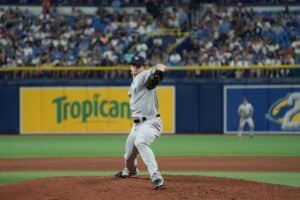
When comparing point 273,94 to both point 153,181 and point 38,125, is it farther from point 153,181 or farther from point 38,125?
point 153,181

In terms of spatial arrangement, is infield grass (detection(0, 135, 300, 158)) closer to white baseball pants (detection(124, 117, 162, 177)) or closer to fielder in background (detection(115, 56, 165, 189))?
white baseball pants (detection(124, 117, 162, 177))

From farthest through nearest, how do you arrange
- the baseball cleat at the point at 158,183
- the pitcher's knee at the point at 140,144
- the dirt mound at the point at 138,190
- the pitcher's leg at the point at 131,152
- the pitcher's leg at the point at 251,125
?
the pitcher's leg at the point at 251,125 → the pitcher's leg at the point at 131,152 → the pitcher's knee at the point at 140,144 → the baseball cleat at the point at 158,183 → the dirt mound at the point at 138,190

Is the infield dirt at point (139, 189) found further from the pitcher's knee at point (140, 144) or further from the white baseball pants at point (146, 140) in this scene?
the pitcher's knee at point (140, 144)

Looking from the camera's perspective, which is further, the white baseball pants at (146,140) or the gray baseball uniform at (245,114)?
the gray baseball uniform at (245,114)

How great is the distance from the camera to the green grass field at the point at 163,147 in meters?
17.9

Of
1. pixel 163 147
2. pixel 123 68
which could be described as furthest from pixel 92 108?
pixel 163 147

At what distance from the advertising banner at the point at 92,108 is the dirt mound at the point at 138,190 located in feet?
49.1

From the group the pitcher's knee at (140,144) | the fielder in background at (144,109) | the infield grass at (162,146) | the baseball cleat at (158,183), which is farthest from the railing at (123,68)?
the baseball cleat at (158,183)

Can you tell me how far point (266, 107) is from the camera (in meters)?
25.5

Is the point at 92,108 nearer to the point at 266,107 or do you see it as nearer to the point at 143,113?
the point at 266,107

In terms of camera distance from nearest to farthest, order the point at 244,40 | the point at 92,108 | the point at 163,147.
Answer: the point at 163,147 < the point at 92,108 < the point at 244,40

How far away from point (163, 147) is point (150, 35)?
8699 millimetres

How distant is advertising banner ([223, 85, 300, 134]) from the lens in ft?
82.9

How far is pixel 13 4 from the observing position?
29359 mm
